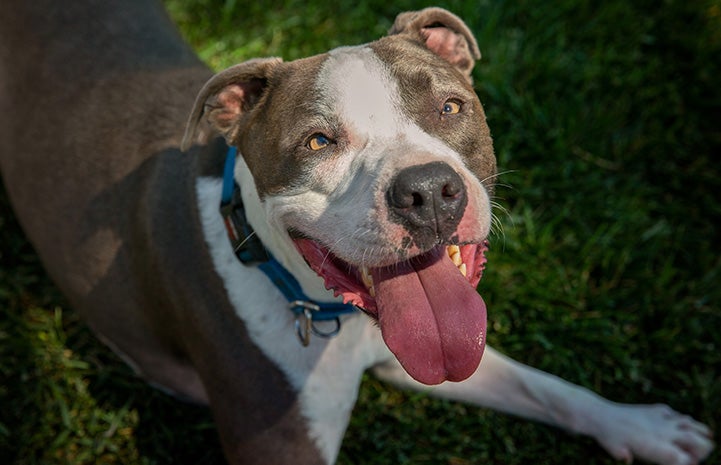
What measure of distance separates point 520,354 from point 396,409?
72cm

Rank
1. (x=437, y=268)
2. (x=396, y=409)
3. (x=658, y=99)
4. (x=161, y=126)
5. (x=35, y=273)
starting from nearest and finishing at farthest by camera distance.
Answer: (x=437, y=268) < (x=161, y=126) < (x=396, y=409) < (x=35, y=273) < (x=658, y=99)

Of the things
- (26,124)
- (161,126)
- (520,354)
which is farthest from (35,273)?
(520,354)

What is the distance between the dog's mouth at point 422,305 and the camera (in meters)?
2.73

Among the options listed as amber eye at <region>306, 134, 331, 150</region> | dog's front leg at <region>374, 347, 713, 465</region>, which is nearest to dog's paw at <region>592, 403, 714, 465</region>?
dog's front leg at <region>374, 347, 713, 465</region>

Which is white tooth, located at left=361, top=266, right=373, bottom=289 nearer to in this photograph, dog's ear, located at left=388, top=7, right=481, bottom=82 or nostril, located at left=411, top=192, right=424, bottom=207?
nostril, located at left=411, top=192, right=424, bottom=207

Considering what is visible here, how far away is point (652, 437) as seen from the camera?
3719 mm

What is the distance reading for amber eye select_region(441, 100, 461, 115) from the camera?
2.81 metres

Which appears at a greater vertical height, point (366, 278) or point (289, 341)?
point (366, 278)

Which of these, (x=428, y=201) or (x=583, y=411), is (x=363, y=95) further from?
(x=583, y=411)

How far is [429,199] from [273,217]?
24.8 inches

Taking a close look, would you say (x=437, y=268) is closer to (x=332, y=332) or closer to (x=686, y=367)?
(x=332, y=332)

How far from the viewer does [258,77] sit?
9.89 ft

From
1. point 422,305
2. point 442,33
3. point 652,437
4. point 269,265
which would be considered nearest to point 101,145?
point 269,265

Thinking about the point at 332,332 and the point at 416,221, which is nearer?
the point at 416,221
